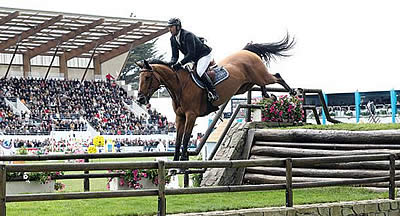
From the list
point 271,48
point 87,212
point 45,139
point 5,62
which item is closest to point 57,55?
point 5,62

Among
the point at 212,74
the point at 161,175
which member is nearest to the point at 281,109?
the point at 212,74

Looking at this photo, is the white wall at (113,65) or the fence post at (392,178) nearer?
the fence post at (392,178)

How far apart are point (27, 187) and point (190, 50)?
9.69ft

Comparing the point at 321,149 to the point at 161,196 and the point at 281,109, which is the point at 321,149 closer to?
the point at 281,109

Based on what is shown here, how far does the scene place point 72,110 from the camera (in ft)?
135

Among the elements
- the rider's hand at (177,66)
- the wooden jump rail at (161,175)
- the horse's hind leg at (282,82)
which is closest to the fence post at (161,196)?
the wooden jump rail at (161,175)

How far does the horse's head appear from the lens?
27.2ft

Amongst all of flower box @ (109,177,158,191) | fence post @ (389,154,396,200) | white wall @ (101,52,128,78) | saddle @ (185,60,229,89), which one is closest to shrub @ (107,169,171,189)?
flower box @ (109,177,158,191)

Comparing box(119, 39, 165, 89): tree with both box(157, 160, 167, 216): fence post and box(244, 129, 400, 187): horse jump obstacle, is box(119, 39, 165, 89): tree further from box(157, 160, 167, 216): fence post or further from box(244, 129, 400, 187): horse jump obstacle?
box(157, 160, 167, 216): fence post

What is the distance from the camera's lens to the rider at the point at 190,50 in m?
8.84

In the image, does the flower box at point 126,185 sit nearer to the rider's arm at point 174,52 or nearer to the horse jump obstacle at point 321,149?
the horse jump obstacle at point 321,149

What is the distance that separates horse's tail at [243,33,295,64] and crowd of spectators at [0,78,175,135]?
88.4 ft

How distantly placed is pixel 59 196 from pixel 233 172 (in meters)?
4.84

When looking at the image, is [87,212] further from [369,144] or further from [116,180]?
[369,144]
